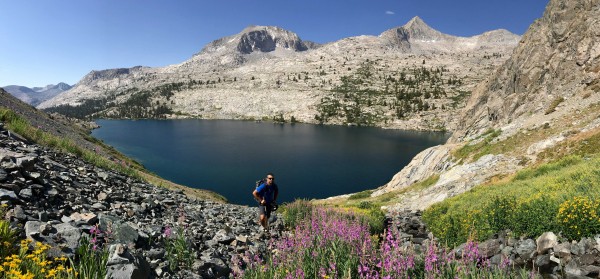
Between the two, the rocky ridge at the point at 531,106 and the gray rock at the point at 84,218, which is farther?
the rocky ridge at the point at 531,106

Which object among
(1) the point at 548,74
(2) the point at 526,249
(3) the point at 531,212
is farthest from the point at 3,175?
(1) the point at 548,74

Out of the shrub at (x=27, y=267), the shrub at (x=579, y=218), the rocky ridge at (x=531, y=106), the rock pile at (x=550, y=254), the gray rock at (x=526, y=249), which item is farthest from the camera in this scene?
the rocky ridge at (x=531, y=106)

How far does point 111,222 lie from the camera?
1059cm

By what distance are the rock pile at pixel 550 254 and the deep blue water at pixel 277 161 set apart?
183 feet

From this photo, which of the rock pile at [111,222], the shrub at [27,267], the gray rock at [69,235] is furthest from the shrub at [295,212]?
the shrub at [27,267]

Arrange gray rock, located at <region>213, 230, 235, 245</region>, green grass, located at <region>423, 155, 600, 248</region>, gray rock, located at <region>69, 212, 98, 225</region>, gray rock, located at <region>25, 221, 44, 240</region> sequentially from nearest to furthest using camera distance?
gray rock, located at <region>25, 221, 44, 240</region>, gray rock, located at <region>69, 212, 98, 225</region>, green grass, located at <region>423, 155, 600, 248</region>, gray rock, located at <region>213, 230, 235, 245</region>

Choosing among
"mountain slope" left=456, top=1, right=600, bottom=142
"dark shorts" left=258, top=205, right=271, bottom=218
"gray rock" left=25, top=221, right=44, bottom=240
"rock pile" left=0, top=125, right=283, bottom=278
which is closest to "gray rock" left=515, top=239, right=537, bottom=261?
"rock pile" left=0, top=125, right=283, bottom=278

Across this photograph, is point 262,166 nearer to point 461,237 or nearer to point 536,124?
point 536,124

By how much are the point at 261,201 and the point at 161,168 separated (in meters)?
86.7

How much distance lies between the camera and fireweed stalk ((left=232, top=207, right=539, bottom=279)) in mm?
7145

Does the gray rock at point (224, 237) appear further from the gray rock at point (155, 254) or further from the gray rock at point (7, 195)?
the gray rock at point (7, 195)

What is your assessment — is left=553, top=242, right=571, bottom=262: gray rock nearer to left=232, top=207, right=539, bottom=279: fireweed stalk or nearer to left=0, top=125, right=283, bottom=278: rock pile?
left=232, top=207, right=539, bottom=279: fireweed stalk

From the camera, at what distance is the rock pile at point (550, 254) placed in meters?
10.0

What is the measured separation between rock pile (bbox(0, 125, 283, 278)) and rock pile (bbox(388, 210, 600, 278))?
6.75 m
